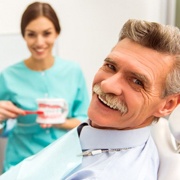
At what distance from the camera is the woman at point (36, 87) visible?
1.56 metres

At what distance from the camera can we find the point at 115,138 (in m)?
0.97

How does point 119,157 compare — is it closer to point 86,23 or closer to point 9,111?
point 9,111

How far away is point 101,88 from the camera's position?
36.0 inches

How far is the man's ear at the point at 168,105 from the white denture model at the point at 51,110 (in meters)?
0.56

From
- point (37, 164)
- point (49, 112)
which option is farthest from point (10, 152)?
point (37, 164)

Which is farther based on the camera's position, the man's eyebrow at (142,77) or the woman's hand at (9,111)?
the woman's hand at (9,111)

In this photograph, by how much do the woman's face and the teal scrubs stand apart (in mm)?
85

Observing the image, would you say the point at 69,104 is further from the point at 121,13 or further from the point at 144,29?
the point at 121,13

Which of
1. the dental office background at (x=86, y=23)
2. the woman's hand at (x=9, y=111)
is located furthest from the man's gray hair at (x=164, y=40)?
the dental office background at (x=86, y=23)

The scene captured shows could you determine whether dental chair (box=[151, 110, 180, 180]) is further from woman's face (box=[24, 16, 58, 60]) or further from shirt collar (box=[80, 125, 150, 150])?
woman's face (box=[24, 16, 58, 60])

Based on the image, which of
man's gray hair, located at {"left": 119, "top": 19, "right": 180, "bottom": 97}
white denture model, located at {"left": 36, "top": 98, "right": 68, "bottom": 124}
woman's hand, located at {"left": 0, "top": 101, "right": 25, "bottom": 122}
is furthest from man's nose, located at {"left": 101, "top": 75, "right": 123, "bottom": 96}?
woman's hand, located at {"left": 0, "top": 101, "right": 25, "bottom": 122}

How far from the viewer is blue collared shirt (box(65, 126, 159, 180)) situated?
88cm

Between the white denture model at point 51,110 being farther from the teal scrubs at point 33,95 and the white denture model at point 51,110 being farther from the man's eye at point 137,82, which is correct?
the man's eye at point 137,82

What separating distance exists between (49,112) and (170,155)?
626mm
